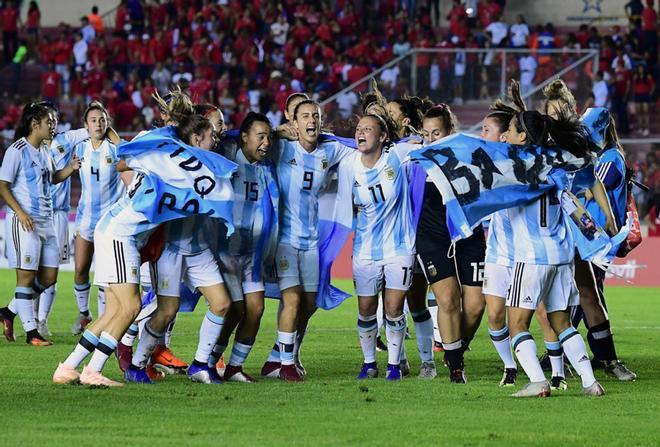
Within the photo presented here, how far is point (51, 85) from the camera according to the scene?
32.2m

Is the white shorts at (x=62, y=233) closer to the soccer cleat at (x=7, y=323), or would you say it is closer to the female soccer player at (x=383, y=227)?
the soccer cleat at (x=7, y=323)

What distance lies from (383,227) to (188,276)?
1633 millimetres

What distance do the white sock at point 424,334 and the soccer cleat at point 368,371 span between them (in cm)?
41

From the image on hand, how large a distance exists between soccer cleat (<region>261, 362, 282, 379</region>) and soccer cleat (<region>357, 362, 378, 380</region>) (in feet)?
2.20

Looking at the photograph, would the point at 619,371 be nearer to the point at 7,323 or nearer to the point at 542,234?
the point at 542,234

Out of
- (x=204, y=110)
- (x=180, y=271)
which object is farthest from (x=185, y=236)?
(x=204, y=110)

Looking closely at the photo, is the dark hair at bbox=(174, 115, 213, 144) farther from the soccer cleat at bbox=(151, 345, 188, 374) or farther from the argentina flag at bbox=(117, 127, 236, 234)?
the soccer cleat at bbox=(151, 345, 188, 374)

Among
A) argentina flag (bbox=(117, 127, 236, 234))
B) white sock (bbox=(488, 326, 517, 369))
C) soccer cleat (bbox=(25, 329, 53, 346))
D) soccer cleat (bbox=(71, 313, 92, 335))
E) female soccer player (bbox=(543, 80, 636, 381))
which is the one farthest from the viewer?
soccer cleat (bbox=(71, 313, 92, 335))

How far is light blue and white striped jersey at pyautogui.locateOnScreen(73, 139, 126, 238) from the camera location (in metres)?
14.7

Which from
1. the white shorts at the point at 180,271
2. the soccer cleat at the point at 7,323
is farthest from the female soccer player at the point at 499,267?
the soccer cleat at the point at 7,323

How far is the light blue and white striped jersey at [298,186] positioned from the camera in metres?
11.1

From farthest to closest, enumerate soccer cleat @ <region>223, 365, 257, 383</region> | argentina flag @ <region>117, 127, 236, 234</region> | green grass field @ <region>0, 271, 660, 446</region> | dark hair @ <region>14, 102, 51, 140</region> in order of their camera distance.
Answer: dark hair @ <region>14, 102, 51, 140</region>
soccer cleat @ <region>223, 365, 257, 383</region>
argentina flag @ <region>117, 127, 236, 234</region>
green grass field @ <region>0, 271, 660, 446</region>

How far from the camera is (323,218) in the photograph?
38.2 ft

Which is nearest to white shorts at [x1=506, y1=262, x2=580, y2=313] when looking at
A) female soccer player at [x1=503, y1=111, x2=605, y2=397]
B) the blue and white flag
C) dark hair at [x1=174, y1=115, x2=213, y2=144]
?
female soccer player at [x1=503, y1=111, x2=605, y2=397]
